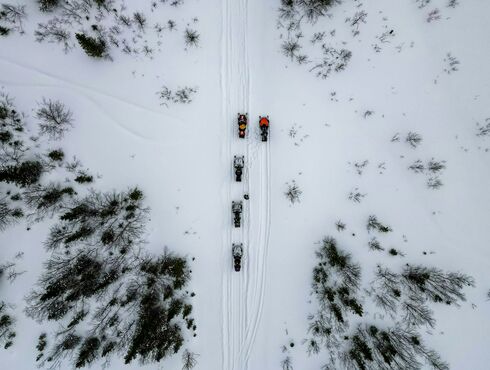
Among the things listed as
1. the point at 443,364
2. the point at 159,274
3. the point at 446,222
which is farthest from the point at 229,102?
the point at 443,364

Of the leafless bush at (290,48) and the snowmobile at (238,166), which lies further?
the leafless bush at (290,48)

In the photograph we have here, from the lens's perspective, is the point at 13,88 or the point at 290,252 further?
the point at 290,252

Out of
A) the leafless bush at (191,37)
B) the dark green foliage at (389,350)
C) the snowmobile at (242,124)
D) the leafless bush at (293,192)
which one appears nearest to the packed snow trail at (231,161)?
the snowmobile at (242,124)

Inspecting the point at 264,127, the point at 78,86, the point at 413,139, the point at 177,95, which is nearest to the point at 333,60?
the point at 264,127

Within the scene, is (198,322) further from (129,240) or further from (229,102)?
(229,102)

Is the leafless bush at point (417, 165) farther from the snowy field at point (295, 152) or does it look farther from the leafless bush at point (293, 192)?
the leafless bush at point (293, 192)

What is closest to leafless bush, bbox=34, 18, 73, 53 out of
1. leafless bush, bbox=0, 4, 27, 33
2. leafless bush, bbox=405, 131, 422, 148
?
leafless bush, bbox=0, 4, 27, 33
